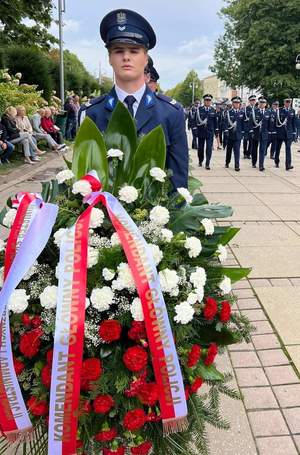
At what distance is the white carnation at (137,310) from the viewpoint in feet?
4.65

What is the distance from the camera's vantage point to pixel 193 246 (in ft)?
5.13

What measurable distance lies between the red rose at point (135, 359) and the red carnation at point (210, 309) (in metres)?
0.27

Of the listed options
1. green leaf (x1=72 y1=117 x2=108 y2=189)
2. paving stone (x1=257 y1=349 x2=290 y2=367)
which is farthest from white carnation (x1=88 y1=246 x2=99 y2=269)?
paving stone (x1=257 y1=349 x2=290 y2=367)

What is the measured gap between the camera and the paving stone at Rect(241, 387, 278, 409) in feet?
8.00

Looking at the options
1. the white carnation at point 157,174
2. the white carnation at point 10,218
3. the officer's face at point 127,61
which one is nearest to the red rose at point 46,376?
the white carnation at point 10,218

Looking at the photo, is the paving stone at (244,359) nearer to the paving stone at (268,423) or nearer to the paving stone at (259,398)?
the paving stone at (259,398)

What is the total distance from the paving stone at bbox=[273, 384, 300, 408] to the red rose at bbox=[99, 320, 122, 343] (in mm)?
1442

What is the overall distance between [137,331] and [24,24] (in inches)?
845

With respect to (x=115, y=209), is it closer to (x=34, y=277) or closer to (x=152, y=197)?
(x=152, y=197)

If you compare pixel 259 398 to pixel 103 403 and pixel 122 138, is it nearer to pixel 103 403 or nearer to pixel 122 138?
pixel 103 403

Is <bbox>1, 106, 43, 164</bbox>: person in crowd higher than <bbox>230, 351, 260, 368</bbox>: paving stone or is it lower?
higher

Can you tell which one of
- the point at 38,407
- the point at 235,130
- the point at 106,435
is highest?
the point at 235,130

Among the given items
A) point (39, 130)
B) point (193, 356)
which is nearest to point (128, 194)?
point (193, 356)

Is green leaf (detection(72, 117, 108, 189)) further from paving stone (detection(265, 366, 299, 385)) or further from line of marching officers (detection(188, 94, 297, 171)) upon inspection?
line of marching officers (detection(188, 94, 297, 171))
